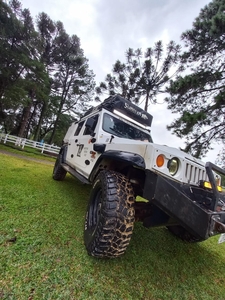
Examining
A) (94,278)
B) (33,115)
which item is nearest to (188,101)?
(94,278)

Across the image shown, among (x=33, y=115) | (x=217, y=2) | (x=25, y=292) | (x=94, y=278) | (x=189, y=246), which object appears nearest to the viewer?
(x=25, y=292)

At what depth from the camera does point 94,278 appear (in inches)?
58.2

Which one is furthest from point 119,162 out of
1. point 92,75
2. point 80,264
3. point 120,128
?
point 92,75

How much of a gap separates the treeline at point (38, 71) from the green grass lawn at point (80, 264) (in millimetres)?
11994

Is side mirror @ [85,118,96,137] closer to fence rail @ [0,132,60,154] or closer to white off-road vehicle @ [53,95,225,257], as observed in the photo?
white off-road vehicle @ [53,95,225,257]

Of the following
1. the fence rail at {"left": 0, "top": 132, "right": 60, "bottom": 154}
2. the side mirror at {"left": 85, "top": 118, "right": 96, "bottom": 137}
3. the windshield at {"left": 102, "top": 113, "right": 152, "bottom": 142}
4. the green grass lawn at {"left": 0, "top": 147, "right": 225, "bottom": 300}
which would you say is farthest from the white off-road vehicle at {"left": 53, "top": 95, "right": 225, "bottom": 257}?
the fence rail at {"left": 0, "top": 132, "right": 60, "bottom": 154}

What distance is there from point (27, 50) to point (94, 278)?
1494 cm

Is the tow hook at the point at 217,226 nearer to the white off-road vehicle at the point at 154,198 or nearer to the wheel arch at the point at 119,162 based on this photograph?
the white off-road vehicle at the point at 154,198

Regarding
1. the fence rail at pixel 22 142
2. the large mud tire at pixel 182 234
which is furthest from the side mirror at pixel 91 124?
the fence rail at pixel 22 142

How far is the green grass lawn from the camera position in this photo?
1.33m

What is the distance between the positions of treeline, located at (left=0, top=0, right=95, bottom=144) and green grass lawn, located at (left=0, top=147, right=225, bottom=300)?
12.0m

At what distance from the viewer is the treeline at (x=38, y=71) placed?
38.0ft

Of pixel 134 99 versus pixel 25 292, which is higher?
pixel 134 99

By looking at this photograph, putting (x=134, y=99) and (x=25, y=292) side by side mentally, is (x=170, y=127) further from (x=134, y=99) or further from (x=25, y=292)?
(x=134, y=99)
